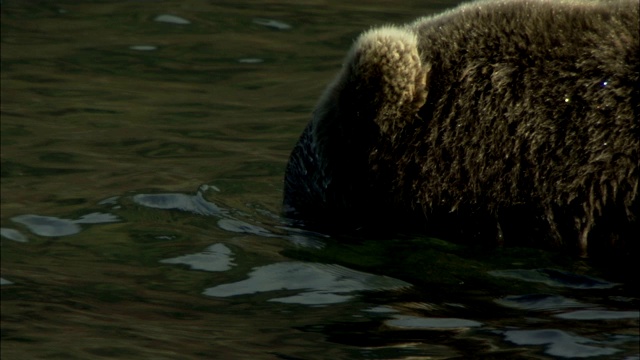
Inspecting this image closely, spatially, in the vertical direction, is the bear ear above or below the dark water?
above

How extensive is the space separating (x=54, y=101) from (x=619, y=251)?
168 inches

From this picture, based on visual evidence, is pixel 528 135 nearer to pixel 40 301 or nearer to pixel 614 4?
pixel 614 4

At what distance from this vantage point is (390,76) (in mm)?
5066

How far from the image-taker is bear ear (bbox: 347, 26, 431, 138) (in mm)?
5055

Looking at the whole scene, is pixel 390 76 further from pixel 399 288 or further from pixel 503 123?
pixel 399 288

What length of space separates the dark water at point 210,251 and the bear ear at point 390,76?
51cm

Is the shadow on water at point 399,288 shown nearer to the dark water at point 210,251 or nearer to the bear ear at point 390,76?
the dark water at point 210,251

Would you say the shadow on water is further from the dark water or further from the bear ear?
the bear ear

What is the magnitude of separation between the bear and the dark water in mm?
166

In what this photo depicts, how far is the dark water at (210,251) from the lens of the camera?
4.34m

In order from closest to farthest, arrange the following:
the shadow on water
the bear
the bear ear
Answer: the shadow on water
the bear
the bear ear

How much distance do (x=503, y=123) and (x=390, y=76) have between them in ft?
1.44

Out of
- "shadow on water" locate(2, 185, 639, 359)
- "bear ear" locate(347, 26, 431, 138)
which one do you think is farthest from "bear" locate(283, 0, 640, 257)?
"shadow on water" locate(2, 185, 639, 359)

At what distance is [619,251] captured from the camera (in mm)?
4898
